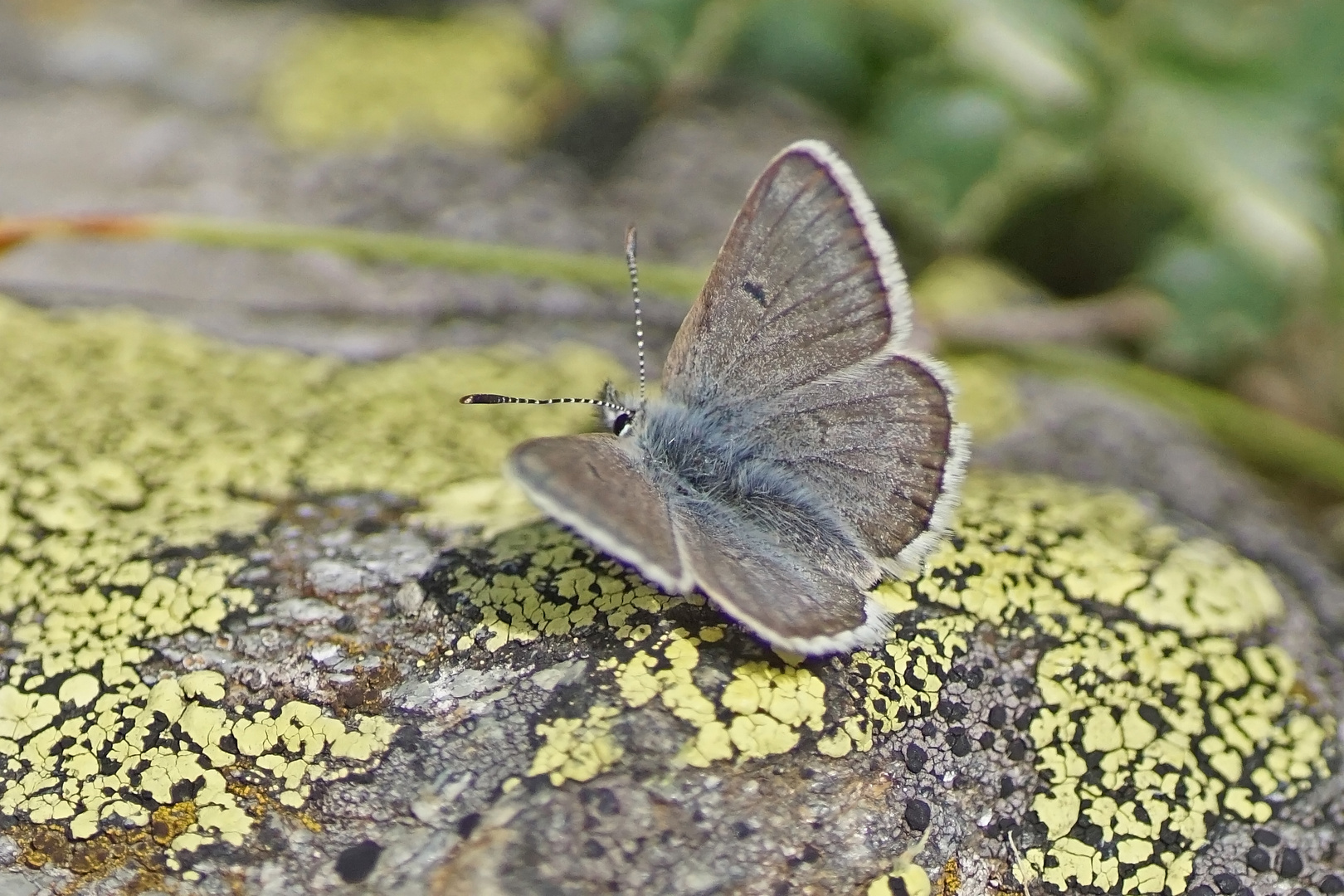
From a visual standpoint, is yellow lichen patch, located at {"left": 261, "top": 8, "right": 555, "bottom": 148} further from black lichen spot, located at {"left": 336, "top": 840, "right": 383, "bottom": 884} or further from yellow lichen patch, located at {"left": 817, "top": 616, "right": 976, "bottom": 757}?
black lichen spot, located at {"left": 336, "top": 840, "right": 383, "bottom": 884}

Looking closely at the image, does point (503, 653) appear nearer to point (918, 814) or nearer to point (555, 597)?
point (555, 597)

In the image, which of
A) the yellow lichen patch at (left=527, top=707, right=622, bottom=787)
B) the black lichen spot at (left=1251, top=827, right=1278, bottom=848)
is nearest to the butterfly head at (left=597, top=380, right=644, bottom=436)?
the yellow lichen patch at (left=527, top=707, right=622, bottom=787)

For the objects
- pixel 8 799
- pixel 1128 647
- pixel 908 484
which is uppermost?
pixel 908 484

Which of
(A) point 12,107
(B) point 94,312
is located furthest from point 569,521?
(A) point 12,107

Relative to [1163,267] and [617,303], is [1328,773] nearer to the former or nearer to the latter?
[1163,267]

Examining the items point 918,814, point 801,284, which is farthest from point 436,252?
point 918,814

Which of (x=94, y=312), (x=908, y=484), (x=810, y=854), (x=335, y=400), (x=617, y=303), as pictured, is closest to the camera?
(x=810, y=854)
